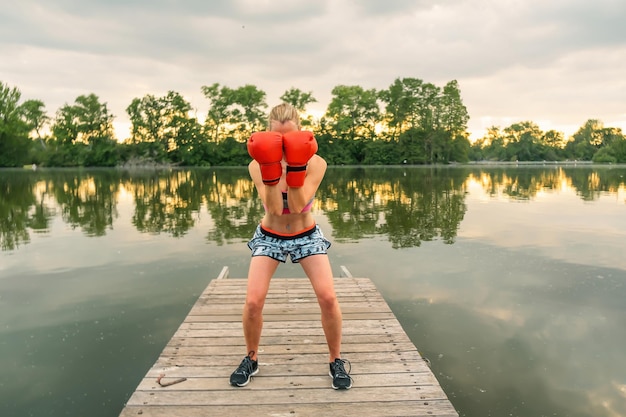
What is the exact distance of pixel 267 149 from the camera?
10.7 feet

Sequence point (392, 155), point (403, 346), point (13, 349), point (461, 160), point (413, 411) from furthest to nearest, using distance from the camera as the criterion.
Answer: point (461, 160) < point (392, 155) < point (13, 349) < point (403, 346) < point (413, 411)

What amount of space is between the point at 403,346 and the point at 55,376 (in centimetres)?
393

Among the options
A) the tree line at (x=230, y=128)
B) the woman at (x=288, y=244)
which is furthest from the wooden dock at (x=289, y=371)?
the tree line at (x=230, y=128)

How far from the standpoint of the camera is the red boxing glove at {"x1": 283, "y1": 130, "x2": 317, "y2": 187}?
332 cm

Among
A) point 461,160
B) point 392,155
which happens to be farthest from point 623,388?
point 461,160

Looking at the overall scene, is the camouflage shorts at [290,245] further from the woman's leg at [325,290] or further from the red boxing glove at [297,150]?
the red boxing glove at [297,150]

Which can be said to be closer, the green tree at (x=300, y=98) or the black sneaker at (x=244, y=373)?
the black sneaker at (x=244, y=373)

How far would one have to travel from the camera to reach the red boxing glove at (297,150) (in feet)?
10.9

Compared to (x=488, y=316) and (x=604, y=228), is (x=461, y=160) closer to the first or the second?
(x=604, y=228)

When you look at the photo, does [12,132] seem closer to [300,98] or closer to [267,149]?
[300,98]

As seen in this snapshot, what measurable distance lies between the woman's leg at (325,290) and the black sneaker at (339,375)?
0.21m

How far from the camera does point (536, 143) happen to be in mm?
138500

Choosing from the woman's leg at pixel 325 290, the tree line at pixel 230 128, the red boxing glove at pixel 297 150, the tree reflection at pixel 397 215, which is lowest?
the tree reflection at pixel 397 215

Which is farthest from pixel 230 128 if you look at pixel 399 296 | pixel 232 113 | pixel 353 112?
pixel 399 296
